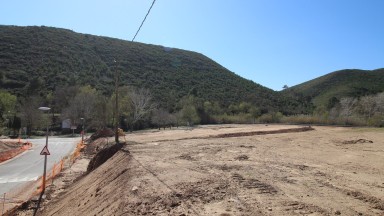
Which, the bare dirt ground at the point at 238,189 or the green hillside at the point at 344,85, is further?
the green hillside at the point at 344,85

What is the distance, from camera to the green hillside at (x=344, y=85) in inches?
3947

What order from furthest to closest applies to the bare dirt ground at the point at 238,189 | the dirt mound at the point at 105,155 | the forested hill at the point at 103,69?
the forested hill at the point at 103,69 < the dirt mound at the point at 105,155 < the bare dirt ground at the point at 238,189

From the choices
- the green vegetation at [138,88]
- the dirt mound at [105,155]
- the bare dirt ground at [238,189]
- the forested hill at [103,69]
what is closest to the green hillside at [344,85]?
the green vegetation at [138,88]

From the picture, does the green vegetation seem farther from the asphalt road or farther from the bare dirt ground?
the bare dirt ground

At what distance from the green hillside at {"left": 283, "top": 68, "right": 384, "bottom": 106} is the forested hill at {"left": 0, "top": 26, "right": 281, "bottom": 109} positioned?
13130 millimetres

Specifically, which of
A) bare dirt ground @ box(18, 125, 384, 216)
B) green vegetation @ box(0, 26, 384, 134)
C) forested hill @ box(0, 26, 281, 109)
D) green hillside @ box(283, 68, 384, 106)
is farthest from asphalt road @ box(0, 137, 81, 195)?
green hillside @ box(283, 68, 384, 106)

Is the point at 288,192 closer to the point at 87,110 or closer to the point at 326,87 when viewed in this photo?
the point at 87,110

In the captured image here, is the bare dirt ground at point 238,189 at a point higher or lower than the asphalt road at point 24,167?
higher

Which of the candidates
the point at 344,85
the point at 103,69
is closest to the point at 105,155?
the point at 103,69

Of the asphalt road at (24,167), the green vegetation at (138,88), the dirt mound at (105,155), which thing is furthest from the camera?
the green vegetation at (138,88)

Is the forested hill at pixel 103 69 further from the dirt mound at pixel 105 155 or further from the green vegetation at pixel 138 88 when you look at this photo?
the dirt mound at pixel 105 155

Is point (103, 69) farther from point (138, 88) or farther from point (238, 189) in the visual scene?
point (238, 189)

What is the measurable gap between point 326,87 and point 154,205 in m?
113

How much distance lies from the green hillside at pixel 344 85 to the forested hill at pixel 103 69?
1313 centimetres
